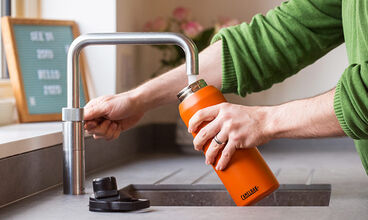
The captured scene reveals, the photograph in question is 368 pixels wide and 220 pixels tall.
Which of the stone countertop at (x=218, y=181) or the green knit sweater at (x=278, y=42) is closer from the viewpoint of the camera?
the stone countertop at (x=218, y=181)

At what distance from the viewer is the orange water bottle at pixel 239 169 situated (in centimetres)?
109

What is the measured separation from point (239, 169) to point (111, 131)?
416 millimetres

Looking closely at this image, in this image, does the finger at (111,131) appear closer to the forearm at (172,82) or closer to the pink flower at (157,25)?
the forearm at (172,82)

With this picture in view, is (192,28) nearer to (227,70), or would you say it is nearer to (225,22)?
(225,22)

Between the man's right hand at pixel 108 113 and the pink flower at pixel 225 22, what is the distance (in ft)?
2.87

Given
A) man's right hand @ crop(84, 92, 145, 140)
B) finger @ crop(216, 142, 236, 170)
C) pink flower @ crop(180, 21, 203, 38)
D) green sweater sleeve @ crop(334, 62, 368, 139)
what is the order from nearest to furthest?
green sweater sleeve @ crop(334, 62, 368, 139) < finger @ crop(216, 142, 236, 170) < man's right hand @ crop(84, 92, 145, 140) < pink flower @ crop(180, 21, 203, 38)

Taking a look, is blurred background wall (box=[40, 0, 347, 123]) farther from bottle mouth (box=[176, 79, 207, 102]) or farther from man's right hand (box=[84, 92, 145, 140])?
bottle mouth (box=[176, 79, 207, 102])

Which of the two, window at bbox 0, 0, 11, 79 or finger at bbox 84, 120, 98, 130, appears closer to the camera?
finger at bbox 84, 120, 98, 130

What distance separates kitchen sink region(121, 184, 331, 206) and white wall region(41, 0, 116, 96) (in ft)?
2.07

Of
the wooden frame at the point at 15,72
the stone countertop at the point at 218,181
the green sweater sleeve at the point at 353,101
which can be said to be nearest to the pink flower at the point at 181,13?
the stone countertop at the point at 218,181

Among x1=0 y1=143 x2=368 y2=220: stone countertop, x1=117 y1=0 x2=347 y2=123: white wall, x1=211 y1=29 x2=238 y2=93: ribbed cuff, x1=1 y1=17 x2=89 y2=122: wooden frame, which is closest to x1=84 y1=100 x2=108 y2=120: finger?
Result: x1=0 y1=143 x2=368 y2=220: stone countertop

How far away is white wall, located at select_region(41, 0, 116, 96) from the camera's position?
2037mm

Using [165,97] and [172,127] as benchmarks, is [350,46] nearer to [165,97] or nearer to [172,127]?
[165,97]

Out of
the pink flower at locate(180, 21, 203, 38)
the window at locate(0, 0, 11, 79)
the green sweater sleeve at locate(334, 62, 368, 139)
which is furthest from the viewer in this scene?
the pink flower at locate(180, 21, 203, 38)
